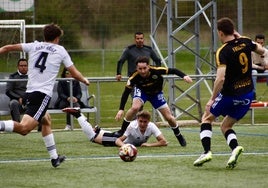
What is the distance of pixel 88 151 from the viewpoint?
1502 cm

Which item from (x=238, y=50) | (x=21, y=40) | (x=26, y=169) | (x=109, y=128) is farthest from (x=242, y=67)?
(x=21, y=40)

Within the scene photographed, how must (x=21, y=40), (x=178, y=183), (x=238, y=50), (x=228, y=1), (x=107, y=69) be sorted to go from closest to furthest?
(x=178, y=183) → (x=238, y=50) → (x=21, y=40) → (x=228, y=1) → (x=107, y=69)

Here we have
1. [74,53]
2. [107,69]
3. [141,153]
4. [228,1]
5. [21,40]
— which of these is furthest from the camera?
[107,69]

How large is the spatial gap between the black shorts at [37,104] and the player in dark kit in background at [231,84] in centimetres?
211

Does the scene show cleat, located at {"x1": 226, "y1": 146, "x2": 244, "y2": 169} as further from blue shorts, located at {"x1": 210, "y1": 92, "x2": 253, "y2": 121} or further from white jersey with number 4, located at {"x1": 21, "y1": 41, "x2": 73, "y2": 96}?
white jersey with number 4, located at {"x1": 21, "y1": 41, "x2": 73, "y2": 96}

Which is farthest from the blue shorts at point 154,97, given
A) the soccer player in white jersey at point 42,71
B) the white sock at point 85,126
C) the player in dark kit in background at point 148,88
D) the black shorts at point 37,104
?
the black shorts at point 37,104

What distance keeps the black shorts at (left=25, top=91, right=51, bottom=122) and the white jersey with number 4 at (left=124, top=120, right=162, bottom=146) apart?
11.2ft

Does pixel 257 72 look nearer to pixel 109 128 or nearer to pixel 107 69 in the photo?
pixel 109 128

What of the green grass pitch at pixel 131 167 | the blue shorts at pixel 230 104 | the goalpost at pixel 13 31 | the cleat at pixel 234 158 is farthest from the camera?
the goalpost at pixel 13 31

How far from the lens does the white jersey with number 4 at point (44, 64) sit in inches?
476

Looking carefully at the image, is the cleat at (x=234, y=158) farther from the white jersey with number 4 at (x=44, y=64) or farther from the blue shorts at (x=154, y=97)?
the blue shorts at (x=154, y=97)

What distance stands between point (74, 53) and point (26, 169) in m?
21.3

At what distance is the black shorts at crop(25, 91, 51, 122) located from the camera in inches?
470

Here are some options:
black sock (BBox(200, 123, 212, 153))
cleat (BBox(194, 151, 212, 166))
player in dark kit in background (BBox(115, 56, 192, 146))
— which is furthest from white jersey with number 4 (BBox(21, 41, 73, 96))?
player in dark kit in background (BBox(115, 56, 192, 146))
